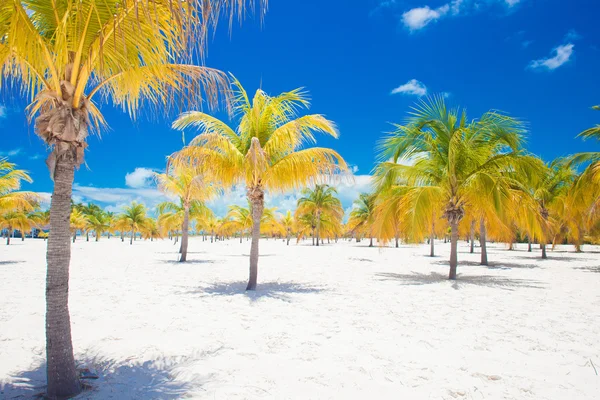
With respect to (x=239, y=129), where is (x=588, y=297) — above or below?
below

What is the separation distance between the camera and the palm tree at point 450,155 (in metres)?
10.3

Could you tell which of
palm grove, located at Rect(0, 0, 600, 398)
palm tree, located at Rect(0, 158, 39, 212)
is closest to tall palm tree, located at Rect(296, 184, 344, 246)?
palm grove, located at Rect(0, 0, 600, 398)

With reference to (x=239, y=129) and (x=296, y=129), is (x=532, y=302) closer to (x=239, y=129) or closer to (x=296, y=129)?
(x=296, y=129)

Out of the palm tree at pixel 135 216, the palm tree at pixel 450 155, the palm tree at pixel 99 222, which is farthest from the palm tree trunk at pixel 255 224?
the palm tree at pixel 99 222

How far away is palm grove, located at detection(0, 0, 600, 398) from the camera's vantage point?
10.8 ft

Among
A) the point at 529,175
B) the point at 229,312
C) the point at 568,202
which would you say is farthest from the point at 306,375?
the point at 568,202

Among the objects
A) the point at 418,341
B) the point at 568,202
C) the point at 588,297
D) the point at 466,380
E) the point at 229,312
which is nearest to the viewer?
the point at 466,380

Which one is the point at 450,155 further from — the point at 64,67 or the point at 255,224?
the point at 64,67

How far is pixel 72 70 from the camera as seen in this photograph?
136 inches

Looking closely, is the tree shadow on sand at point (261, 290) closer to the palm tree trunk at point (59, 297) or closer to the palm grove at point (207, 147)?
the palm grove at point (207, 147)

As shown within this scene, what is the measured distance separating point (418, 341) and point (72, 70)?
577cm

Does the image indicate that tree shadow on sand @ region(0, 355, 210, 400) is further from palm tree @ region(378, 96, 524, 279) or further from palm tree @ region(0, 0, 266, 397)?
palm tree @ region(378, 96, 524, 279)

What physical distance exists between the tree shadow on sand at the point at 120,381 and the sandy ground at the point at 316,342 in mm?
18

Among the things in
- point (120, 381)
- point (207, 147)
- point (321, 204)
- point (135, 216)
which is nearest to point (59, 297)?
point (120, 381)
